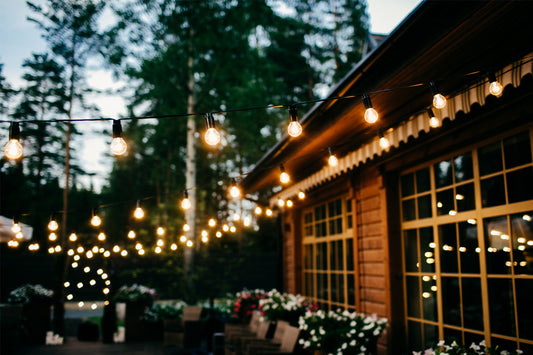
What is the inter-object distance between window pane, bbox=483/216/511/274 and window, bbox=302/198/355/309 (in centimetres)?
263

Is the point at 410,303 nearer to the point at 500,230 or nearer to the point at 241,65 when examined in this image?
the point at 500,230

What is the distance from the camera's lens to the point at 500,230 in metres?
3.50

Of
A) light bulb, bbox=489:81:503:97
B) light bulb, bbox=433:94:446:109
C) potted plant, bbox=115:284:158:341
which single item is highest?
light bulb, bbox=489:81:503:97

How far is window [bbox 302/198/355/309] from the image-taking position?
6.27 meters

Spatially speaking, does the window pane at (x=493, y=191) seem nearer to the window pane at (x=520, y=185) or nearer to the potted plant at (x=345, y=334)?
the window pane at (x=520, y=185)

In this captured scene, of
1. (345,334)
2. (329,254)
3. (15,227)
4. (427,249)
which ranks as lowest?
(345,334)

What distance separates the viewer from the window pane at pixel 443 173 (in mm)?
4141

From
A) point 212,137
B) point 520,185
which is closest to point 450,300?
point 520,185

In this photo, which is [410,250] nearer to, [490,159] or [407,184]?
[407,184]

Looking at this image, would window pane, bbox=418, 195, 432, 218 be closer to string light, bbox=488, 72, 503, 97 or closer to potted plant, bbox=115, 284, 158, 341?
string light, bbox=488, 72, 503, 97

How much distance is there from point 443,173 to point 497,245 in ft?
3.17

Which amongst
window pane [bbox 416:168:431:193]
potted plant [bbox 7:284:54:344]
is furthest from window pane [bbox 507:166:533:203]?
potted plant [bbox 7:284:54:344]

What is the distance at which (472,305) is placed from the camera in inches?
153

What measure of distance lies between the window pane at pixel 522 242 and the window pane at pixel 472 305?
25.2 inches
